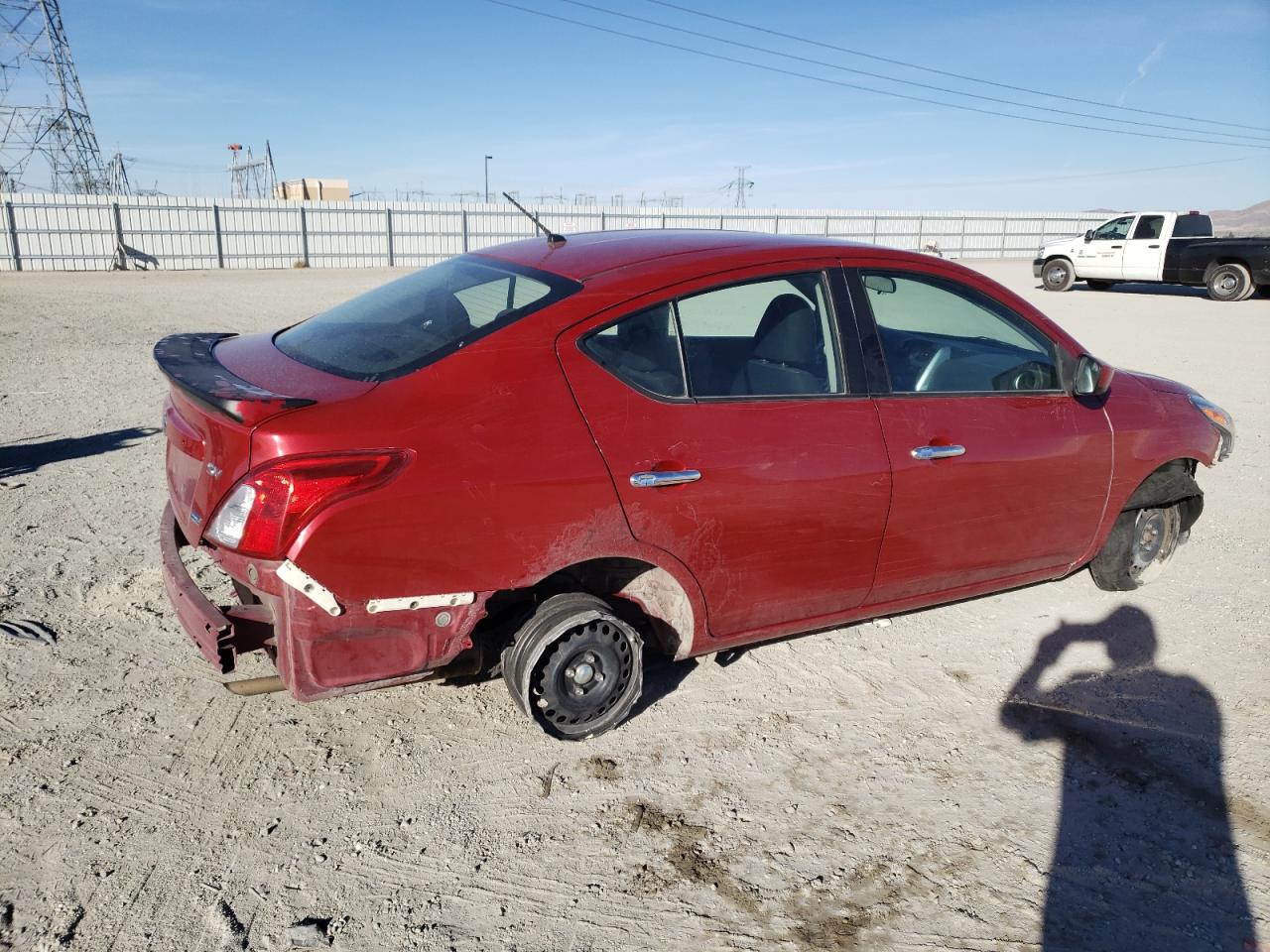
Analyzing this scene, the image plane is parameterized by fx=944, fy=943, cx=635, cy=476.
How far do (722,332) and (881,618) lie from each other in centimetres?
153

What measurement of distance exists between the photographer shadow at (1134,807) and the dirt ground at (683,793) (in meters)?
0.01

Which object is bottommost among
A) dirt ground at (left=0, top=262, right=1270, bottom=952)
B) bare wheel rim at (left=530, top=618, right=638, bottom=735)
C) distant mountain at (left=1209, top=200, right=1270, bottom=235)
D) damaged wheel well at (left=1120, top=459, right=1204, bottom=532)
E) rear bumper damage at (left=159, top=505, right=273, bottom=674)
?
dirt ground at (left=0, top=262, right=1270, bottom=952)

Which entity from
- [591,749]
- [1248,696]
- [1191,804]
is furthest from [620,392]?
[1248,696]

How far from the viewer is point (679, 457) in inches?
120

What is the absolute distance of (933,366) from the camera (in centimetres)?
374

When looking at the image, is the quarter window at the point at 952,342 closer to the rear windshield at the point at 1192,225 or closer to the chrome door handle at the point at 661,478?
the chrome door handle at the point at 661,478

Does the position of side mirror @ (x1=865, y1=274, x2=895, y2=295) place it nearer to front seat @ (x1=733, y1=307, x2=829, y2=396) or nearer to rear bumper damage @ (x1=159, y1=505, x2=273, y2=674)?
front seat @ (x1=733, y1=307, x2=829, y2=396)

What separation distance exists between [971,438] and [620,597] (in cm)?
149

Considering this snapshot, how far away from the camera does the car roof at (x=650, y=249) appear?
3332 mm

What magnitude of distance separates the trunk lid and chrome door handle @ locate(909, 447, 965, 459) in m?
1.96

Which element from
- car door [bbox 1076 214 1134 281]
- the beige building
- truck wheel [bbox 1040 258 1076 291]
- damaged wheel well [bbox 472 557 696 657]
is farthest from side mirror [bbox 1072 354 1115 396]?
the beige building

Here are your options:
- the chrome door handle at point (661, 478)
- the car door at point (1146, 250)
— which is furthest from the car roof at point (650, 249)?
the car door at point (1146, 250)

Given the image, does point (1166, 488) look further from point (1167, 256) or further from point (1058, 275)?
point (1058, 275)

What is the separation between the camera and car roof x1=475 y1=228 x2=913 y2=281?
333cm
